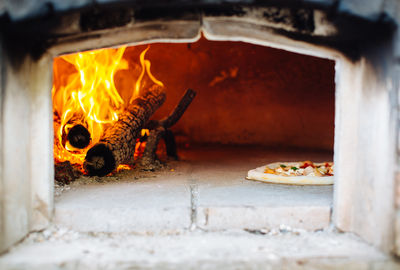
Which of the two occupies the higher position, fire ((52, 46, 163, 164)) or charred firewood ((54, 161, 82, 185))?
fire ((52, 46, 163, 164))

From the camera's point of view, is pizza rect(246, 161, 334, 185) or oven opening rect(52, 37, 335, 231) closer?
oven opening rect(52, 37, 335, 231)

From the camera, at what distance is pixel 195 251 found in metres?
1.75

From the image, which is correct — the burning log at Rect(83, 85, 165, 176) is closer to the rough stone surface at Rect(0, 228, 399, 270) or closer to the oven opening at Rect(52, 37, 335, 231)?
the oven opening at Rect(52, 37, 335, 231)

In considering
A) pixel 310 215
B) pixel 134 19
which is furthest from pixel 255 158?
pixel 134 19

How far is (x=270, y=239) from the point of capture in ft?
6.28

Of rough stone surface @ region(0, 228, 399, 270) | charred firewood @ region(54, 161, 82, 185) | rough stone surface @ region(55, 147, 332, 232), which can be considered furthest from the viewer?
charred firewood @ region(54, 161, 82, 185)

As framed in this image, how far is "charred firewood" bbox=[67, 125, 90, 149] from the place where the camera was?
124 inches

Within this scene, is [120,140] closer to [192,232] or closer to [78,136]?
[78,136]

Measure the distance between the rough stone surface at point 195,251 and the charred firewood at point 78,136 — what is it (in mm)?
1334

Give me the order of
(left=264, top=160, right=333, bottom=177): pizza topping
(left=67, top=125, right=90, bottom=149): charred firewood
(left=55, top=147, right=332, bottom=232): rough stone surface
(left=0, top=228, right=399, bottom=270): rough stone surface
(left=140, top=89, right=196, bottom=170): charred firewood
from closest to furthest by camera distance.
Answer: (left=0, top=228, right=399, bottom=270): rough stone surface → (left=55, top=147, right=332, bottom=232): rough stone surface → (left=264, top=160, right=333, bottom=177): pizza topping → (left=67, top=125, right=90, bottom=149): charred firewood → (left=140, top=89, right=196, bottom=170): charred firewood

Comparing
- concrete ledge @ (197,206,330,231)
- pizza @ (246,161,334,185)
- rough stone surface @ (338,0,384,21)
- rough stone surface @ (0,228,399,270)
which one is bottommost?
rough stone surface @ (0,228,399,270)

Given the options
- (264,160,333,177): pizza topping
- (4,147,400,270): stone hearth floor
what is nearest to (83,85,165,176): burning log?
(4,147,400,270): stone hearth floor

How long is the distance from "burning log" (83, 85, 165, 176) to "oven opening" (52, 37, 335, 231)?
10 millimetres

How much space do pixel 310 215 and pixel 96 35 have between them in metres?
1.62
